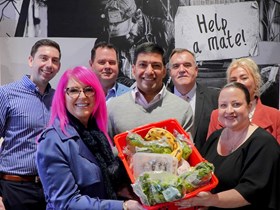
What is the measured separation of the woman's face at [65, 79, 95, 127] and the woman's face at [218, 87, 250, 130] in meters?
0.72

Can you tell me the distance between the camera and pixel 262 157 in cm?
187

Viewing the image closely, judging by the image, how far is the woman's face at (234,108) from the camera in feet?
6.41

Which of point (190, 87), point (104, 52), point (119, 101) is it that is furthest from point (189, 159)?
point (104, 52)

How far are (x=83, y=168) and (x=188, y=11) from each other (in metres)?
2.72

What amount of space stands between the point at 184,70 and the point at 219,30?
1.22m

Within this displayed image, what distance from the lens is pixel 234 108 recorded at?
6.42 ft

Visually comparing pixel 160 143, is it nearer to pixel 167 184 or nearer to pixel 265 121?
pixel 167 184

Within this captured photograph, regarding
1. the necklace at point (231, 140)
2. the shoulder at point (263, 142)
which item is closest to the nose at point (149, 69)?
the necklace at point (231, 140)

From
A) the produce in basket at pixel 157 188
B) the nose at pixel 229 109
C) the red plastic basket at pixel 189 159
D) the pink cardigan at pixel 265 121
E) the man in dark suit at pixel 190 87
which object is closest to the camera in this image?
the produce in basket at pixel 157 188

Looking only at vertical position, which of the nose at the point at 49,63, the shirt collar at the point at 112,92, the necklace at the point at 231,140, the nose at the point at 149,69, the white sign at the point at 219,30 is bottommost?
the necklace at the point at 231,140

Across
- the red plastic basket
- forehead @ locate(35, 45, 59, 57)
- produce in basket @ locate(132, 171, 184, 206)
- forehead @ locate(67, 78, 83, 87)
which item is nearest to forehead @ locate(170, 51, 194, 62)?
forehead @ locate(35, 45, 59, 57)

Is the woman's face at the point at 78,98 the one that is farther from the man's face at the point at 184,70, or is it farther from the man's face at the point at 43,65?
the man's face at the point at 184,70

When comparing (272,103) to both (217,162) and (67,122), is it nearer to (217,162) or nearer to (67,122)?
(217,162)

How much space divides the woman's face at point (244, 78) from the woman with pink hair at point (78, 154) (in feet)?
4.07
